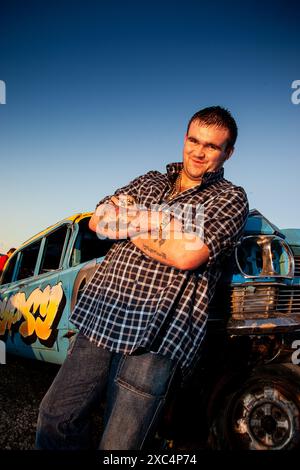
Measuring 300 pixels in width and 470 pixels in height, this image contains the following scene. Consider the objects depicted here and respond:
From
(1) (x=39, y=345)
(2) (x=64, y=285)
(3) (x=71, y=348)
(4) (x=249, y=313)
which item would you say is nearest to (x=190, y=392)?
(4) (x=249, y=313)

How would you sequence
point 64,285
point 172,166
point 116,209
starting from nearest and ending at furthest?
point 116,209
point 172,166
point 64,285

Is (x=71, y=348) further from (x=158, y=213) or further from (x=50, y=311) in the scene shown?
(x=50, y=311)

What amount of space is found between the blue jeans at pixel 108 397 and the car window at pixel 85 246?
2.37 metres

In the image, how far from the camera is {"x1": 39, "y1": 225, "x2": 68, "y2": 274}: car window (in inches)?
175

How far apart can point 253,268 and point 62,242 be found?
258cm

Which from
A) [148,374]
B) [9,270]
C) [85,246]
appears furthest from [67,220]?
[148,374]

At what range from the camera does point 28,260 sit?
5250mm

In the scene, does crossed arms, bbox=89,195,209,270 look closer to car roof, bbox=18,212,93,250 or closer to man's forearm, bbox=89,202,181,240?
man's forearm, bbox=89,202,181,240

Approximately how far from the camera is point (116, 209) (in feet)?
6.28

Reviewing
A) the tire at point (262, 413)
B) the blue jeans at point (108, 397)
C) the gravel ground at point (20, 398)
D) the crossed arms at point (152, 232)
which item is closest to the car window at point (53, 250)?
the gravel ground at point (20, 398)

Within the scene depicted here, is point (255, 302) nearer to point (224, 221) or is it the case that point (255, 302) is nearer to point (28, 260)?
point (224, 221)

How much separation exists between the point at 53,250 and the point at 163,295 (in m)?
3.30

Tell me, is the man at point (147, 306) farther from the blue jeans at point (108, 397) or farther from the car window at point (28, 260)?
the car window at point (28, 260)

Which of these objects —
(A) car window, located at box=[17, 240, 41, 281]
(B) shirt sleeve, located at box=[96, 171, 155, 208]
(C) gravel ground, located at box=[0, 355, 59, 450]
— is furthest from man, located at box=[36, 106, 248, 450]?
(A) car window, located at box=[17, 240, 41, 281]
